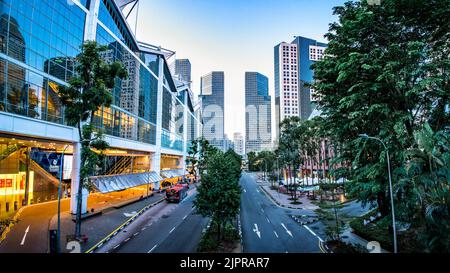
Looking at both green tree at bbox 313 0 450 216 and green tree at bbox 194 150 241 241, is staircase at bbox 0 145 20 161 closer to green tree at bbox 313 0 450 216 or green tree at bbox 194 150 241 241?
green tree at bbox 194 150 241 241

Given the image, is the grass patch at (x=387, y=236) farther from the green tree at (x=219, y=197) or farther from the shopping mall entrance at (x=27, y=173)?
the shopping mall entrance at (x=27, y=173)

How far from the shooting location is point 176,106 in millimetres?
74562

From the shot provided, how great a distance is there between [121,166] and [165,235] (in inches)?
1198

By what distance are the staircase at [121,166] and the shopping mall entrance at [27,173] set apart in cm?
828

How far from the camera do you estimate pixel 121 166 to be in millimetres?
48000

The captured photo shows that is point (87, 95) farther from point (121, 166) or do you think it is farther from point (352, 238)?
point (121, 166)

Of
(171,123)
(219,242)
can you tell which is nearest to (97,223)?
(219,242)

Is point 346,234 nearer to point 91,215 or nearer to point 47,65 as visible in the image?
point 91,215

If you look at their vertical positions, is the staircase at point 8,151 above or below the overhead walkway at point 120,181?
above

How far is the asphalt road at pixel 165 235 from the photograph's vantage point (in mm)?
18609

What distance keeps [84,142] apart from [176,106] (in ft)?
182

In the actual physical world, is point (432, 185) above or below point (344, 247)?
above

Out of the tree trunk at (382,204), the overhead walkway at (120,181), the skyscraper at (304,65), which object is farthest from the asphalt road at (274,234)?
the skyscraper at (304,65)
